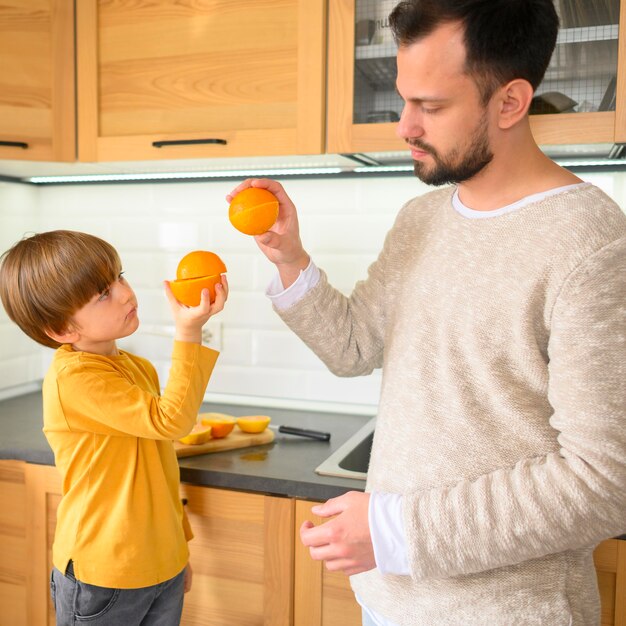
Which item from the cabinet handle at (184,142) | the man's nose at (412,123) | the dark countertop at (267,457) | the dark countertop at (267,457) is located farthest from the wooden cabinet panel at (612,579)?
the cabinet handle at (184,142)

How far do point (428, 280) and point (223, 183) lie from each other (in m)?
1.13

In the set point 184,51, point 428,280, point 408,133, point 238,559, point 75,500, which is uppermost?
point 184,51

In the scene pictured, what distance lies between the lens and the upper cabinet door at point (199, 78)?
1.64 m

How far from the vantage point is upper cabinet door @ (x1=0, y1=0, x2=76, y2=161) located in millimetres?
1809

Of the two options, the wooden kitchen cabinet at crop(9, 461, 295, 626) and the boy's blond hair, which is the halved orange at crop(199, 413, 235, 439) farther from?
the boy's blond hair

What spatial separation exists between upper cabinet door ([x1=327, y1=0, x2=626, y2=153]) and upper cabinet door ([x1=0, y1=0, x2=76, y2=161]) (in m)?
0.70

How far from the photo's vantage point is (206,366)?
1.35m

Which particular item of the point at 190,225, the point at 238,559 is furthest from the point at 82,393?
the point at 190,225

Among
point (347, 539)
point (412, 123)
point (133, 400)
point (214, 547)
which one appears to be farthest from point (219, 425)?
point (412, 123)

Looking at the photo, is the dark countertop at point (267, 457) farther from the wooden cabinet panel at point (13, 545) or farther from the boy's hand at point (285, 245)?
the boy's hand at point (285, 245)

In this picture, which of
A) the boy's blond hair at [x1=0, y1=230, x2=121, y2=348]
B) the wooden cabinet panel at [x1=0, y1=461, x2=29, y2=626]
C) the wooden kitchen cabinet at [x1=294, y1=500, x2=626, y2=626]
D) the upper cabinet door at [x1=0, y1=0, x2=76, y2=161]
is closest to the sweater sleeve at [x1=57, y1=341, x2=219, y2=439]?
the boy's blond hair at [x1=0, y1=230, x2=121, y2=348]

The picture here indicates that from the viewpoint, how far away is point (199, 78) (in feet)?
5.68

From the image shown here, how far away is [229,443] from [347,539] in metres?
0.79

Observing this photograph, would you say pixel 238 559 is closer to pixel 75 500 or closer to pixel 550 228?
pixel 75 500
